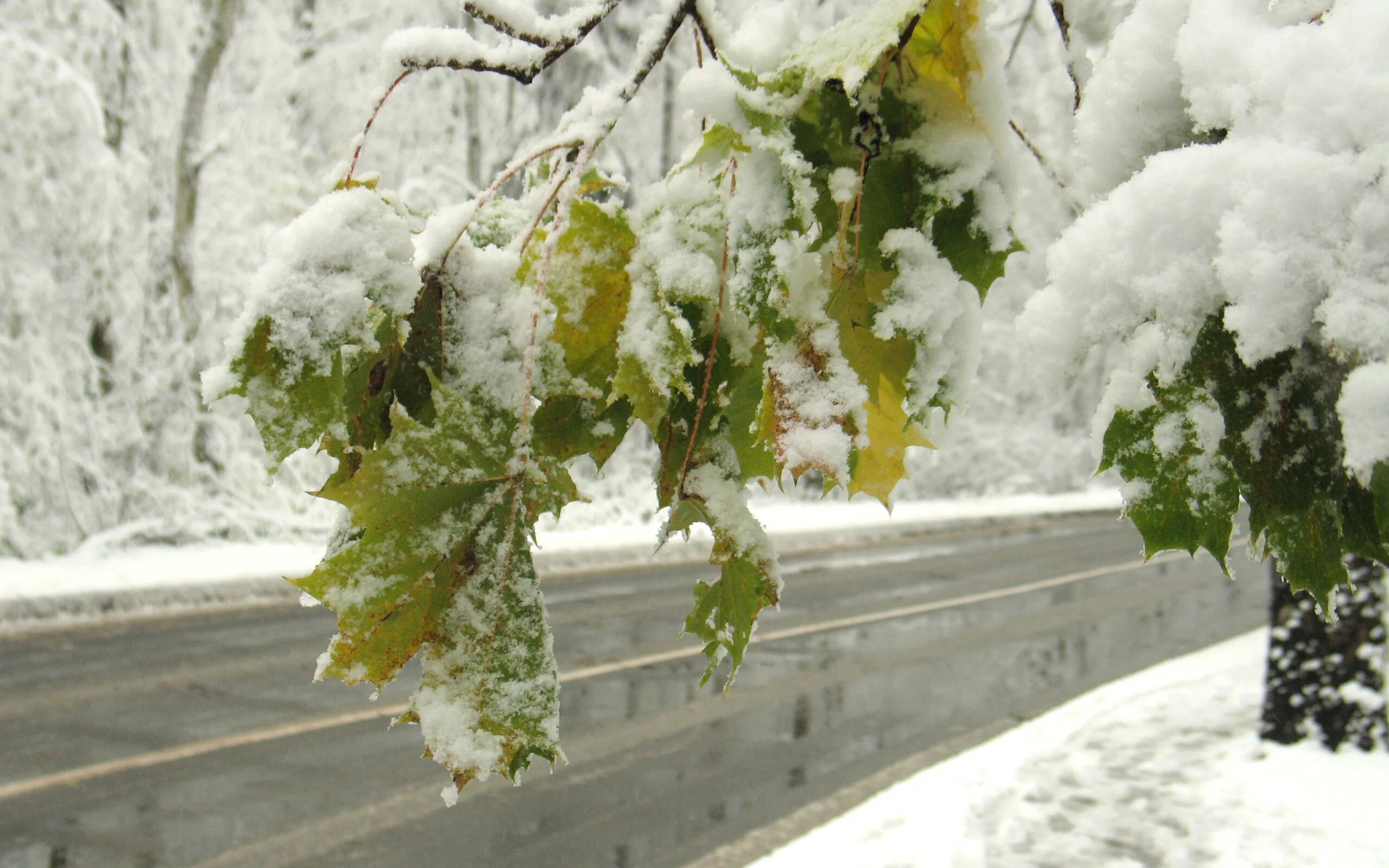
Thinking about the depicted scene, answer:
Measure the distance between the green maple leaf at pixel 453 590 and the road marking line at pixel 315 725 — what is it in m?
2.39

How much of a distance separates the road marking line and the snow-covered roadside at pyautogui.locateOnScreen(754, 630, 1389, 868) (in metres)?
1.28

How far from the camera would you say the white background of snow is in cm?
1041

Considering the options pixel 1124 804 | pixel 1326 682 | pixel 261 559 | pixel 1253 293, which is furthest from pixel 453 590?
pixel 261 559

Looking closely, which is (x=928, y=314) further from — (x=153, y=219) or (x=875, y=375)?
(x=153, y=219)

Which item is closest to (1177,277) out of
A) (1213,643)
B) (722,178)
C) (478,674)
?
(722,178)

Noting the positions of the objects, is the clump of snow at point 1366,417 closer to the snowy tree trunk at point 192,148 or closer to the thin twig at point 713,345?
the thin twig at point 713,345

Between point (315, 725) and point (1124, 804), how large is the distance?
183 inches

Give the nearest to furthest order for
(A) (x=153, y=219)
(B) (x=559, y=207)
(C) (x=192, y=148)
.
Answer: (B) (x=559, y=207) < (C) (x=192, y=148) < (A) (x=153, y=219)

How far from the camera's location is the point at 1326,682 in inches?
248

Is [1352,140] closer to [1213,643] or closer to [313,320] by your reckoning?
[313,320]

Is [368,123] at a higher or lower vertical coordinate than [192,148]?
lower

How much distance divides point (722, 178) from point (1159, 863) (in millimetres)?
5115

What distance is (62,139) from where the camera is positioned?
1173 centimetres

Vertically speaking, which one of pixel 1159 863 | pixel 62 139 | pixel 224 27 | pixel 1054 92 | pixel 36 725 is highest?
pixel 224 27
